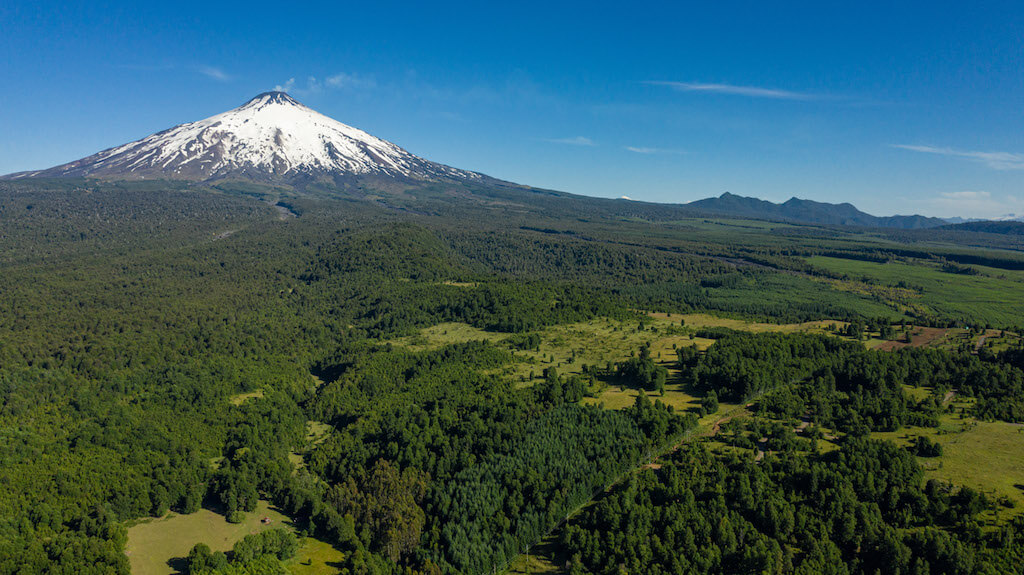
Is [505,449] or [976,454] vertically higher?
[976,454]

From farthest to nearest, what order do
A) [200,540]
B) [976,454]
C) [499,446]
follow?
[499,446], [976,454], [200,540]

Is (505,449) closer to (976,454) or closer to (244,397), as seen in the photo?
(244,397)

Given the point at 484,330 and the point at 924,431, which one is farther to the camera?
the point at 484,330

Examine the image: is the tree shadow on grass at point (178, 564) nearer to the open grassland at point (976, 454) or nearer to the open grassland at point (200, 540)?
the open grassland at point (200, 540)

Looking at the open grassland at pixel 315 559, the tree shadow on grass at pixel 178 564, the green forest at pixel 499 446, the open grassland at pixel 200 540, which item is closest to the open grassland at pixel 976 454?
the green forest at pixel 499 446

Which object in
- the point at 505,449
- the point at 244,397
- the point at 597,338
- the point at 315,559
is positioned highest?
the point at 597,338

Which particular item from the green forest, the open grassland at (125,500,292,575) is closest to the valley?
the open grassland at (125,500,292,575)

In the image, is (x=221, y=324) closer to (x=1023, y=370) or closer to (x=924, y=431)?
(x=924, y=431)

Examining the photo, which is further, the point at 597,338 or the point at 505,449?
the point at 597,338

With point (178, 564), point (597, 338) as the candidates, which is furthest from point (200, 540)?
point (597, 338)

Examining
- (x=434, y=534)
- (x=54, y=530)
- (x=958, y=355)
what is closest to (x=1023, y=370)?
(x=958, y=355)
